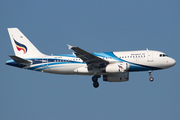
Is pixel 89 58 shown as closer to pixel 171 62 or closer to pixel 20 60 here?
pixel 20 60

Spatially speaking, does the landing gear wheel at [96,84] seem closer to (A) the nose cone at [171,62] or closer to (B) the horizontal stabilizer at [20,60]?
(B) the horizontal stabilizer at [20,60]

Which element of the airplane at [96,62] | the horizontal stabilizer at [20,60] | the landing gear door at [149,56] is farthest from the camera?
the horizontal stabilizer at [20,60]

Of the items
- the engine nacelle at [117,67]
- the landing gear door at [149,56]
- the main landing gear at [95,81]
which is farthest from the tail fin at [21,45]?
the landing gear door at [149,56]

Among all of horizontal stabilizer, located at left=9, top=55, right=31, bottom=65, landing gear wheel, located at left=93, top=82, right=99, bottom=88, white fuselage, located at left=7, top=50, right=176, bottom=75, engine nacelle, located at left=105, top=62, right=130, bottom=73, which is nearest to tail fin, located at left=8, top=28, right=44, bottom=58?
white fuselage, located at left=7, top=50, right=176, bottom=75

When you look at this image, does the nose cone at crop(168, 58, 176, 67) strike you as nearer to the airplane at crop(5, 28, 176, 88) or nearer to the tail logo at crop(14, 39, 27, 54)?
the airplane at crop(5, 28, 176, 88)

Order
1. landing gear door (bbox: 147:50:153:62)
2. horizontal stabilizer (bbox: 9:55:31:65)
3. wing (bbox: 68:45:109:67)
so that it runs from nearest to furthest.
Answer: wing (bbox: 68:45:109:67)
landing gear door (bbox: 147:50:153:62)
horizontal stabilizer (bbox: 9:55:31:65)

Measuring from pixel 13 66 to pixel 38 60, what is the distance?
3.81 m

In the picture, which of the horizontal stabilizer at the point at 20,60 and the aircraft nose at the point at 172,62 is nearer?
the aircraft nose at the point at 172,62

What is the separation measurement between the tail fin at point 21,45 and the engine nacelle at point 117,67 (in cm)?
1127

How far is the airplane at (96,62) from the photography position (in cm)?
4850

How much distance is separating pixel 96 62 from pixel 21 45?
1288 cm

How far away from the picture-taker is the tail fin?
52.7 metres

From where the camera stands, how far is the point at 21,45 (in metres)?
53.5

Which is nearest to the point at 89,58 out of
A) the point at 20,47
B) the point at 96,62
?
the point at 96,62
